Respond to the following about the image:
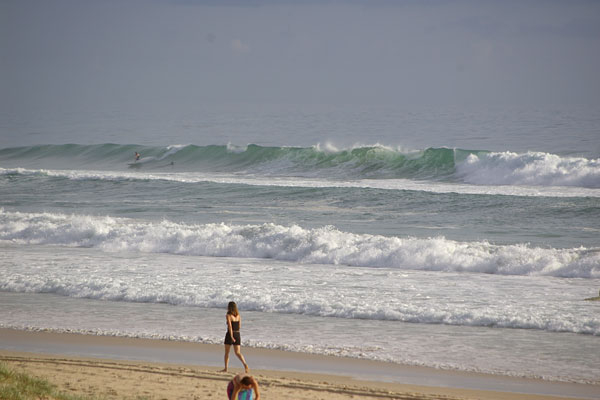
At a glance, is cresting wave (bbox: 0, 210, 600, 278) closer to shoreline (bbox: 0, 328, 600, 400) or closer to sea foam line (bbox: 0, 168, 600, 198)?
shoreline (bbox: 0, 328, 600, 400)

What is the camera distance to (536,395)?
28.2 ft

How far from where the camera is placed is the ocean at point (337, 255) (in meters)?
11.4

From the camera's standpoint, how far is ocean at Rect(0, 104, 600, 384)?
11.4 meters

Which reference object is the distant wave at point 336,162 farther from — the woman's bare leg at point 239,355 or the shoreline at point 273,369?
the woman's bare leg at point 239,355

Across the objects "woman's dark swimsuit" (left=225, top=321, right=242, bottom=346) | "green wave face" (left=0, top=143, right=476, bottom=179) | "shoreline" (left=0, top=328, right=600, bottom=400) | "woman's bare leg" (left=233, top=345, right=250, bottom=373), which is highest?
"green wave face" (left=0, top=143, right=476, bottom=179)

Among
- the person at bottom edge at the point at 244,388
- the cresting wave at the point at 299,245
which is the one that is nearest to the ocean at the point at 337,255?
the cresting wave at the point at 299,245

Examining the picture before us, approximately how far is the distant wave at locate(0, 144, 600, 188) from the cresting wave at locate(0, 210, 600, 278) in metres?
14.4

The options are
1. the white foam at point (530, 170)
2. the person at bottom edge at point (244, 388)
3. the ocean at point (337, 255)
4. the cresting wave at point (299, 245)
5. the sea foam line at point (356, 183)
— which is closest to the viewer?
the person at bottom edge at point (244, 388)

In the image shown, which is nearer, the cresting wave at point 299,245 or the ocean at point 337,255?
the ocean at point 337,255

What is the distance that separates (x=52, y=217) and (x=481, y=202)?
14.1m

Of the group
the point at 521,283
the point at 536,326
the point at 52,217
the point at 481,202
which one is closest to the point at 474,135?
the point at 481,202

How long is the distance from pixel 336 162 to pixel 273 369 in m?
30.4

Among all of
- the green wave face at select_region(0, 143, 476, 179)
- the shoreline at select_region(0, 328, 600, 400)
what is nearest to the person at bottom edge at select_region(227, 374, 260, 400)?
the shoreline at select_region(0, 328, 600, 400)

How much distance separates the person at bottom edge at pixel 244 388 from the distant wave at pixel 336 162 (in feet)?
87.4
